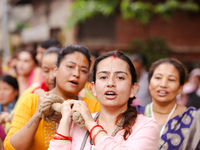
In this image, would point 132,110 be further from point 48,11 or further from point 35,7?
point 35,7

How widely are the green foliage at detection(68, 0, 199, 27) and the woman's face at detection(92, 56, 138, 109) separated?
19.2 feet

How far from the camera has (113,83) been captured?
5.94 ft

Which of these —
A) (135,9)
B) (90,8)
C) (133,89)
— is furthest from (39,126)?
(90,8)

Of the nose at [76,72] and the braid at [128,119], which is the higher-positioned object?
the nose at [76,72]

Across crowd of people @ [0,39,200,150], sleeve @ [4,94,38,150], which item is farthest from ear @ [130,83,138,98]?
sleeve @ [4,94,38,150]

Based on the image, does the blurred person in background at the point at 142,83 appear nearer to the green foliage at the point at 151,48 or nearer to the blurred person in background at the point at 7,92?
the blurred person in background at the point at 7,92

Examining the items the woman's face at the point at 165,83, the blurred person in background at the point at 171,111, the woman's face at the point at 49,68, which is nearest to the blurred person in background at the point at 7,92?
the woman's face at the point at 49,68

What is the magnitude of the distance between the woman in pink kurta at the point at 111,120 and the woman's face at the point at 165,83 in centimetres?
A: 86

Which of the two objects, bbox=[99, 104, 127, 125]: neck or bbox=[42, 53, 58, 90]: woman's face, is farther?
bbox=[42, 53, 58, 90]: woman's face

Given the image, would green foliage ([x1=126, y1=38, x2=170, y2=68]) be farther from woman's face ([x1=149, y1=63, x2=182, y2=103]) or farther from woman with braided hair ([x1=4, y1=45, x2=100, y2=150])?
woman with braided hair ([x1=4, y1=45, x2=100, y2=150])

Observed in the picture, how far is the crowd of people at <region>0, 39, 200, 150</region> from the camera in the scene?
172 centimetres

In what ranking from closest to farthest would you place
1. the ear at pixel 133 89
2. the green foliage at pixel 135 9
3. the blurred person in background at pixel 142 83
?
the ear at pixel 133 89, the blurred person in background at pixel 142 83, the green foliage at pixel 135 9

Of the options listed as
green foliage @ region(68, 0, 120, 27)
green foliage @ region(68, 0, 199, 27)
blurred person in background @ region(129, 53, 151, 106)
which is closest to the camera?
blurred person in background @ region(129, 53, 151, 106)

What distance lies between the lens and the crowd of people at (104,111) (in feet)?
5.64
